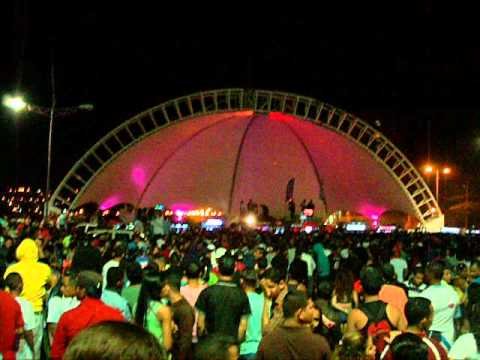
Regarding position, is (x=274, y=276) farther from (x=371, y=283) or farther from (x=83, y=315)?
(x=83, y=315)

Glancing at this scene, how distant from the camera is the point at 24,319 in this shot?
6.75 m

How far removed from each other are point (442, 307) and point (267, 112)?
31910 mm

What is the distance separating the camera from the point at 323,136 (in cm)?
4153

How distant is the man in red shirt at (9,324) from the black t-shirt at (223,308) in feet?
5.39

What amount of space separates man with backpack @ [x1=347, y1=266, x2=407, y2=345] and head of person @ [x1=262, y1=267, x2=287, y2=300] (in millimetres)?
1519

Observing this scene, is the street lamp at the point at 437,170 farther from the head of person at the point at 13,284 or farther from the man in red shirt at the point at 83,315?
the man in red shirt at the point at 83,315

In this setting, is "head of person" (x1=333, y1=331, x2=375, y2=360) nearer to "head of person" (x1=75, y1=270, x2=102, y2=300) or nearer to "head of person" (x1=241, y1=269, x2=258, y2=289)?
"head of person" (x1=75, y1=270, x2=102, y2=300)

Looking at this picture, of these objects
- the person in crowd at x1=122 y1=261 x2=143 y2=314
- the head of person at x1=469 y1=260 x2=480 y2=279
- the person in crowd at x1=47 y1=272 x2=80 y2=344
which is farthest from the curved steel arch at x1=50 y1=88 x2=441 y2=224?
the person in crowd at x1=47 y1=272 x2=80 y2=344

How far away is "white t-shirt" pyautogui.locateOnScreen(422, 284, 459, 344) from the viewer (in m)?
7.57

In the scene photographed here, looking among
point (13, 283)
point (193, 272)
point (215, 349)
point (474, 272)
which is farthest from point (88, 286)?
point (474, 272)

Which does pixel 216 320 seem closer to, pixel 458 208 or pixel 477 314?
pixel 477 314

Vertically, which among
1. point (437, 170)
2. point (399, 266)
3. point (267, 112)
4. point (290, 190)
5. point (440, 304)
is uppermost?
point (267, 112)

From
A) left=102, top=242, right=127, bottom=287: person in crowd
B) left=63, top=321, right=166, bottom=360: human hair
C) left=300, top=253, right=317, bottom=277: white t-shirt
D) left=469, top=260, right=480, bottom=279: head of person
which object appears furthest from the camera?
left=300, top=253, right=317, bottom=277: white t-shirt

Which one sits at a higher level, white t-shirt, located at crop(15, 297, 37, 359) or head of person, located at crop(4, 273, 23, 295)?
head of person, located at crop(4, 273, 23, 295)
